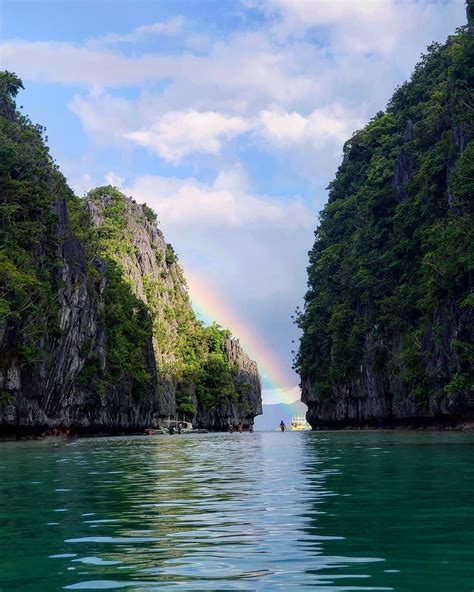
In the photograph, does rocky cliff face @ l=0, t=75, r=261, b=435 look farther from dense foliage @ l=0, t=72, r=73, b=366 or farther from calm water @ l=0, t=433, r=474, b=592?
calm water @ l=0, t=433, r=474, b=592

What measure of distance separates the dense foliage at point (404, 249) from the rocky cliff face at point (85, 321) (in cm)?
2222

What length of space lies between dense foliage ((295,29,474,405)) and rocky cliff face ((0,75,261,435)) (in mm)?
22218

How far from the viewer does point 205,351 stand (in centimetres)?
14975

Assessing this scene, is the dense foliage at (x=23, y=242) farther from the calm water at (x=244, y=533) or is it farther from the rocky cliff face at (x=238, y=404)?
the rocky cliff face at (x=238, y=404)

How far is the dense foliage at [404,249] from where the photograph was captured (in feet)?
161

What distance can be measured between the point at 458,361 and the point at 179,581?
42874 mm

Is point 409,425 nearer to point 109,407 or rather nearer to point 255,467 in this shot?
point 109,407

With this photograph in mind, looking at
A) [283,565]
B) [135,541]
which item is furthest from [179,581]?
[135,541]

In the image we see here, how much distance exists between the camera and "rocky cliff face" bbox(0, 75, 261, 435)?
53156 millimetres

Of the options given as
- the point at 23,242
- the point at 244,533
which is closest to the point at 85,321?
the point at 23,242

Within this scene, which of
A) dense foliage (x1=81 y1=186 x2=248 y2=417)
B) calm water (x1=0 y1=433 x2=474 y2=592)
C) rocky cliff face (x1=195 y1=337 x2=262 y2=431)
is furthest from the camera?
rocky cliff face (x1=195 y1=337 x2=262 y2=431)

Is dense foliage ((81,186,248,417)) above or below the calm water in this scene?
above

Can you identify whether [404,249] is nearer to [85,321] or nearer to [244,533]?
[85,321]

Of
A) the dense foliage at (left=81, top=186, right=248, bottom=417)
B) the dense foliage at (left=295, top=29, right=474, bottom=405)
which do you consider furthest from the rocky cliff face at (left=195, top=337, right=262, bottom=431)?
the dense foliage at (left=295, top=29, right=474, bottom=405)
